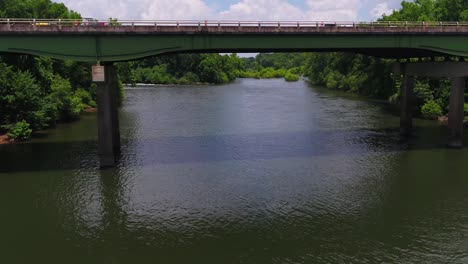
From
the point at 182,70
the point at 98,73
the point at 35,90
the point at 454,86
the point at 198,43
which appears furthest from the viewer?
the point at 182,70

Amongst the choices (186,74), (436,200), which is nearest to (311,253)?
(436,200)

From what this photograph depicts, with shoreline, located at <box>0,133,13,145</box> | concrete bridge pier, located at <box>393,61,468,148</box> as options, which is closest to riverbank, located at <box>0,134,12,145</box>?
shoreline, located at <box>0,133,13,145</box>

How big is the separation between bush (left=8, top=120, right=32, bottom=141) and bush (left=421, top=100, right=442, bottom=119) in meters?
52.4

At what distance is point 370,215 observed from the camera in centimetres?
2798

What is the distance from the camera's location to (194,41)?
38.8 meters

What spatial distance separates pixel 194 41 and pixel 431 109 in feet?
130

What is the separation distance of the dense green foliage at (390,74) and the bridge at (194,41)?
18.1 m

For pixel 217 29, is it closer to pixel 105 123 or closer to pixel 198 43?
pixel 198 43

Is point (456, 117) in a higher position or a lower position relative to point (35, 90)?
lower

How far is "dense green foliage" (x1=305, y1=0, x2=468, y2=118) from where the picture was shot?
209 ft

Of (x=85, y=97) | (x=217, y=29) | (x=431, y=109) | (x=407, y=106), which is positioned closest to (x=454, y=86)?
(x=407, y=106)

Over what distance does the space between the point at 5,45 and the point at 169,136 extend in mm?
20505

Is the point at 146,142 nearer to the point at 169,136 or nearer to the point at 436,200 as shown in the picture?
the point at 169,136

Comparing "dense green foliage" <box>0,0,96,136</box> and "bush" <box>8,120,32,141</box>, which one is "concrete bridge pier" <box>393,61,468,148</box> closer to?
"dense green foliage" <box>0,0,96,136</box>
